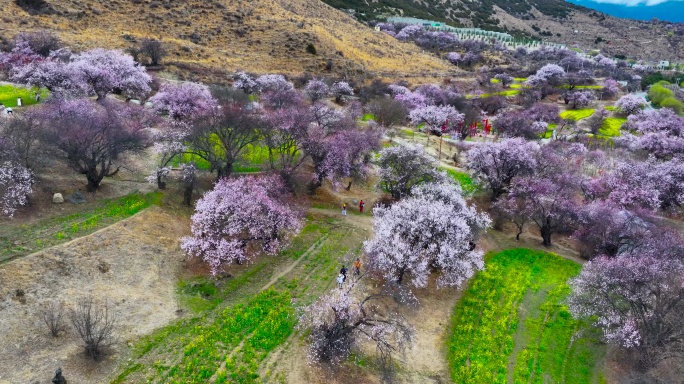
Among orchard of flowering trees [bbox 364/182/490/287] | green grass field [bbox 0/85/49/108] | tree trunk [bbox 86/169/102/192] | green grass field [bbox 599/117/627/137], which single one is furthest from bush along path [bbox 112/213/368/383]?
green grass field [bbox 599/117/627/137]

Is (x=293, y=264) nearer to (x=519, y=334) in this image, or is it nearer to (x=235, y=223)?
(x=235, y=223)

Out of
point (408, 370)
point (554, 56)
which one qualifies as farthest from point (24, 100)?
point (554, 56)

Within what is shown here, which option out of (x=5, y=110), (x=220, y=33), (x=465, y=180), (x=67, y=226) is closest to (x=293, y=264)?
(x=67, y=226)

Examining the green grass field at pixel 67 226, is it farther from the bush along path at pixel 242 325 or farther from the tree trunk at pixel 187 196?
the bush along path at pixel 242 325

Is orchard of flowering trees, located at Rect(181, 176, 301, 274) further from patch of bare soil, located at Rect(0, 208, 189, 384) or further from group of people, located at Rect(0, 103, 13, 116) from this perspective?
group of people, located at Rect(0, 103, 13, 116)

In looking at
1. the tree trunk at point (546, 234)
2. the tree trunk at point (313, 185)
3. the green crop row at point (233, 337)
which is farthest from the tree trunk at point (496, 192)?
the green crop row at point (233, 337)
